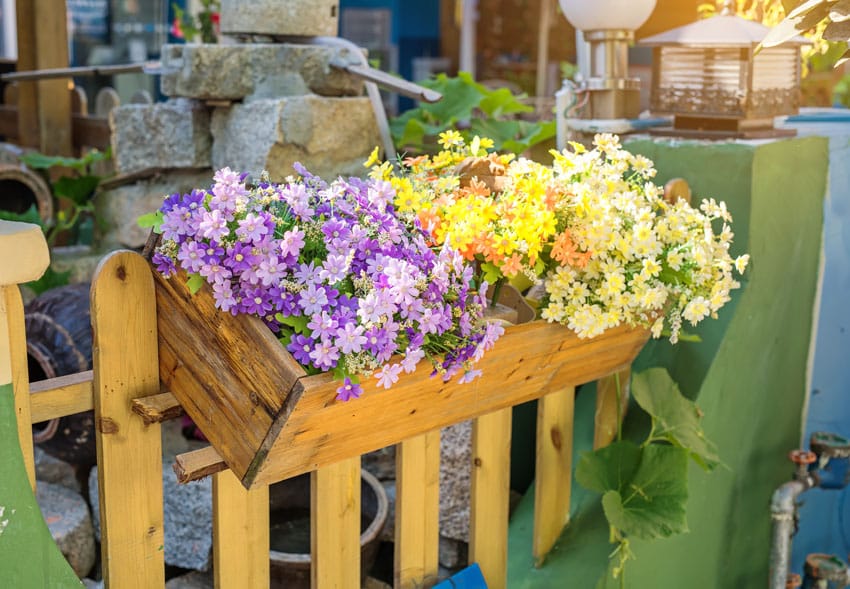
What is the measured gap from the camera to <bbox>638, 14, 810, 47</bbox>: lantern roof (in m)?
2.55

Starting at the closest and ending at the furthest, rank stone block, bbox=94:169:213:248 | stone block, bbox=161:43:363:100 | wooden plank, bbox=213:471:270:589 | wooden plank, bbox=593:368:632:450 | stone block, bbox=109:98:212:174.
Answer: wooden plank, bbox=213:471:270:589, wooden plank, bbox=593:368:632:450, stone block, bbox=161:43:363:100, stone block, bbox=109:98:212:174, stone block, bbox=94:169:213:248

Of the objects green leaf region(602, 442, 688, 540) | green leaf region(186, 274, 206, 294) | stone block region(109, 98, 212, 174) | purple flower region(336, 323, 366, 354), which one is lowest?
green leaf region(602, 442, 688, 540)

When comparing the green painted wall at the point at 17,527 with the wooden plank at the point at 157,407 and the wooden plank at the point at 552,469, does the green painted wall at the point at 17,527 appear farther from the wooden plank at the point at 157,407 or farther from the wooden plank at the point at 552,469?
the wooden plank at the point at 552,469

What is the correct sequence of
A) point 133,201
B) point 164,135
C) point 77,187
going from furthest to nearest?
Result: 1. point 77,187
2. point 133,201
3. point 164,135

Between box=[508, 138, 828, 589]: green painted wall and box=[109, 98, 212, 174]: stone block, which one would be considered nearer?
box=[508, 138, 828, 589]: green painted wall

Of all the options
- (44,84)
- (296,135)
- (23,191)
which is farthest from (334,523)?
(44,84)

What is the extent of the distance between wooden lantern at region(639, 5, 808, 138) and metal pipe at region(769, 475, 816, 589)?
0.96 m

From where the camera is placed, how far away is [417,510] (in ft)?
6.22

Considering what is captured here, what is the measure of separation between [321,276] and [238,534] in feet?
1.68

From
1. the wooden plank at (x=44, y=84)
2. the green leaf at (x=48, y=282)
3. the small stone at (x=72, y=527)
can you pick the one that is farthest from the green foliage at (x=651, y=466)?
the wooden plank at (x=44, y=84)

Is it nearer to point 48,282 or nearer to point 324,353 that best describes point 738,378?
point 324,353

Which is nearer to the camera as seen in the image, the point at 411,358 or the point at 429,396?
the point at 411,358

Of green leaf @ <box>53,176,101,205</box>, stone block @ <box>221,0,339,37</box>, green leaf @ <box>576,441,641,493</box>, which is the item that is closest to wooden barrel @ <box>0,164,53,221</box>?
green leaf @ <box>53,176,101,205</box>

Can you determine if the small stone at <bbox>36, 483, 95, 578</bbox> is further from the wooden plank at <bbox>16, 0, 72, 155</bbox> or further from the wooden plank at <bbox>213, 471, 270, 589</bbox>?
the wooden plank at <bbox>16, 0, 72, 155</bbox>
